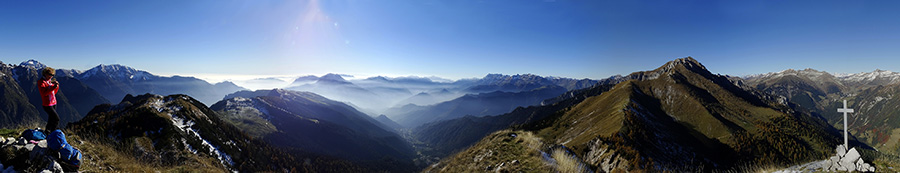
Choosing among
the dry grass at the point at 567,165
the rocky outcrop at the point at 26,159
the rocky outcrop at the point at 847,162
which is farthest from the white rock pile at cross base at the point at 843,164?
the rocky outcrop at the point at 26,159

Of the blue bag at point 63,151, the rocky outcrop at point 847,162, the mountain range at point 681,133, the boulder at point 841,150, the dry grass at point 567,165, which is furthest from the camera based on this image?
the mountain range at point 681,133

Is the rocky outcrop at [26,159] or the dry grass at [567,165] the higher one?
the rocky outcrop at [26,159]

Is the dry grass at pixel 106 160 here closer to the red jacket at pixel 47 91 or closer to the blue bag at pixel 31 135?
the blue bag at pixel 31 135

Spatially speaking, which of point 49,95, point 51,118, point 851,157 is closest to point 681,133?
point 851,157

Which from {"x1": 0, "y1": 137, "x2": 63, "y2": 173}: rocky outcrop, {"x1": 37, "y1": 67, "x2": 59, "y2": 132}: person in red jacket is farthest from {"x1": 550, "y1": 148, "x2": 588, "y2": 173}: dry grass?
{"x1": 37, "y1": 67, "x2": 59, "y2": 132}: person in red jacket

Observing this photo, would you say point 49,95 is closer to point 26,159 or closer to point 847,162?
point 26,159
